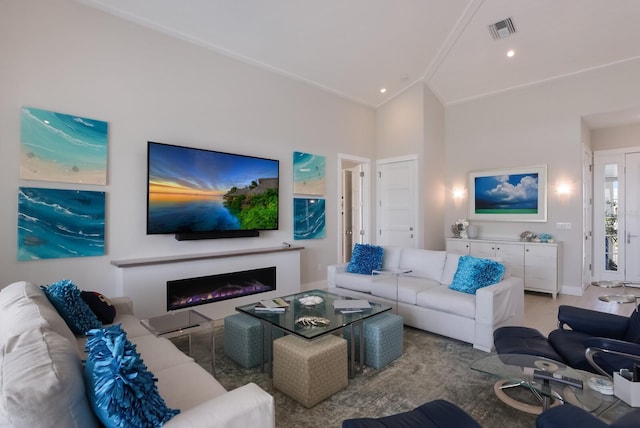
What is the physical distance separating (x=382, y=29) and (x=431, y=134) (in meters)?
2.43

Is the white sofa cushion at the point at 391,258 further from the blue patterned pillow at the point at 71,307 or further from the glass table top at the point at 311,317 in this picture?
the blue patterned pillow at the point at 71,307

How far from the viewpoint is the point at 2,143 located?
2.89 metres

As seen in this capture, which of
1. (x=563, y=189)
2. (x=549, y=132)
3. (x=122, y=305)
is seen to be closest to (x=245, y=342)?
(x=122, y=305)

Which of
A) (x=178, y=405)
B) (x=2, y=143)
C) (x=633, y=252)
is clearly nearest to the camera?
(x=178, y=405)

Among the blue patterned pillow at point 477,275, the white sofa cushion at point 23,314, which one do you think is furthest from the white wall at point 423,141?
the white sofa cushion at point 23,314

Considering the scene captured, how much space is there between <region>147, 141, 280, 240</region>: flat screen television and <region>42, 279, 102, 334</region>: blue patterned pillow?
1402mm

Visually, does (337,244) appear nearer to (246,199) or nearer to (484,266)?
(246,199)

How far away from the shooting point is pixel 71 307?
223 cm

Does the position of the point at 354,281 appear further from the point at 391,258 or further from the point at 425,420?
the point at 425,420

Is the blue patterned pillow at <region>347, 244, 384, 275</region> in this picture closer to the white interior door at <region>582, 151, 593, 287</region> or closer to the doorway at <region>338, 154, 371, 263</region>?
the doorway at <region>338, 154, 371, 263</region>

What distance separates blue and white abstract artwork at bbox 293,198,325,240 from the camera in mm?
5258

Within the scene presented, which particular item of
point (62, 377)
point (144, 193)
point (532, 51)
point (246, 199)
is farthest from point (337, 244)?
point (62, 377)

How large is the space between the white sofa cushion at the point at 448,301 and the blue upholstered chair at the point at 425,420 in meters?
1.80

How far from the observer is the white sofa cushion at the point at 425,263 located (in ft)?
13.6
